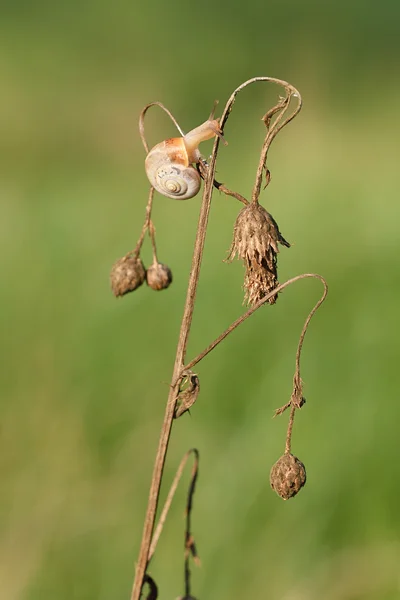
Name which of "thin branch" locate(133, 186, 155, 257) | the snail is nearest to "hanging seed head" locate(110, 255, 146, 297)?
"thin branch" locate(133, 186, 155, 257)

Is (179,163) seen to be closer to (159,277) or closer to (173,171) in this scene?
(173,171)

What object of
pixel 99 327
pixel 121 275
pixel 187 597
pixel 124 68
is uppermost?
pixel 124 68

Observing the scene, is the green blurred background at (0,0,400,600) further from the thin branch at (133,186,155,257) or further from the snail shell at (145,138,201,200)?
the snail shell at (145,138,201,200)

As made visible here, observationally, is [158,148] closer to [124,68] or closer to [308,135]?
[308,135]

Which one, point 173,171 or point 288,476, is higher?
point 173,171

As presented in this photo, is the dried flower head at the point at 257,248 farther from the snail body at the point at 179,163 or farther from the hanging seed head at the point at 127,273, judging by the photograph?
the hanging seed head at the point at 127,273

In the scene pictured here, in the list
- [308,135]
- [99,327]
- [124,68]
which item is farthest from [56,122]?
[99,327]

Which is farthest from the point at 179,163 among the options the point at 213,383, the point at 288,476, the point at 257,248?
the point at 213,383
